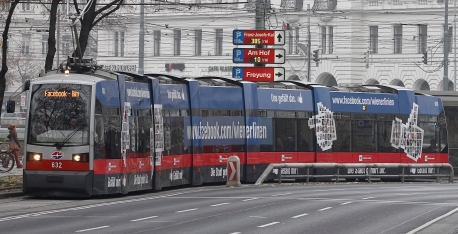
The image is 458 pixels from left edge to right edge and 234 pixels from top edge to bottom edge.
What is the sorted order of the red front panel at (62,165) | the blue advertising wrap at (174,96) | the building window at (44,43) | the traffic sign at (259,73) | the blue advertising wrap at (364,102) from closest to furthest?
the red front panel at (62,165) → the blue advertising wrap at (174,96) → the blue advertising wrap at (364,102) → the traffic sign at (259,73) → the building window at (44,43)

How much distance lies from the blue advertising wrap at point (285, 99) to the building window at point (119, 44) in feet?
201

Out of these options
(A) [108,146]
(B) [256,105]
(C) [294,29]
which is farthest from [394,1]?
(A) [108,146]

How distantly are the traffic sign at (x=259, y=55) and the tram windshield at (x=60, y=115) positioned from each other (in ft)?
57.3

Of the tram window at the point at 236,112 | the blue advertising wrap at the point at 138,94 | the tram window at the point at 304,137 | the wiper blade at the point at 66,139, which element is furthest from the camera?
the tram window at the point at 304,137

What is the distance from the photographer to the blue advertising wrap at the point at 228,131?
3391 centimetres

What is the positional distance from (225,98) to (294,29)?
6043 centimetres

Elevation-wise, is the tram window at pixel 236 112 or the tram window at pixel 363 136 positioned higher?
the tram window at pixel 236 112

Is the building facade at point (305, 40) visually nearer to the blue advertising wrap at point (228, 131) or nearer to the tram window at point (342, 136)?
the tram window at point (342, 136)

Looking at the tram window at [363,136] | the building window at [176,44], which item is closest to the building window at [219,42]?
the building window at [176,44]

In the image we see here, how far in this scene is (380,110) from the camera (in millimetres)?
→ 42594

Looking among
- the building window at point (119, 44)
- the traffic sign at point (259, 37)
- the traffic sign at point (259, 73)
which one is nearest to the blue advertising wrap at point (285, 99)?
the traffic sign at point (259, 73)

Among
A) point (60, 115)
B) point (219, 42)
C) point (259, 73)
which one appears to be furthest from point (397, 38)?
point (60, 115)

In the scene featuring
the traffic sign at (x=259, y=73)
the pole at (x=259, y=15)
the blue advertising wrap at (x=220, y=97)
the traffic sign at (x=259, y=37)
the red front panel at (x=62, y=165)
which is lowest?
the red front panel at (x=62, y=165)

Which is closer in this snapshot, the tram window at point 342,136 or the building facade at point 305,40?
the tram window at point 342,136
